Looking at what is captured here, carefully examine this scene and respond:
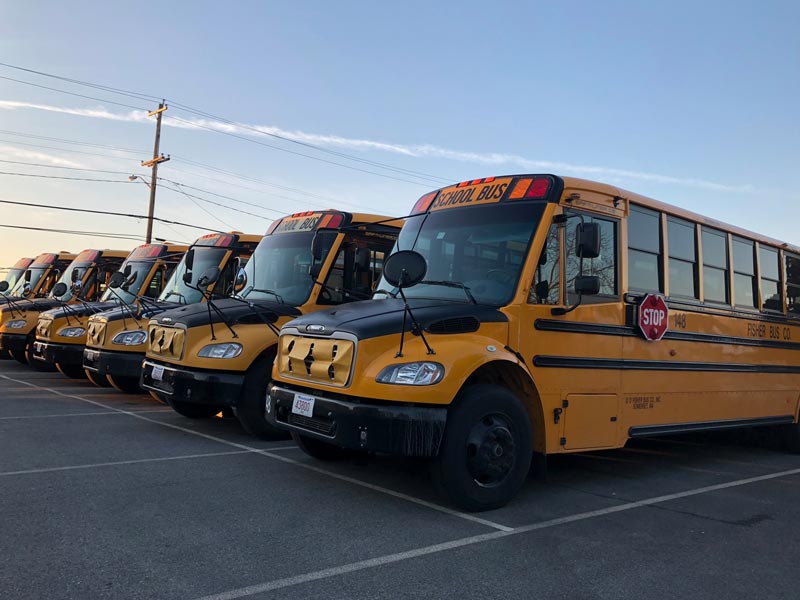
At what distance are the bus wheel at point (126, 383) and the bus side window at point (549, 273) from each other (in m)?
7.45

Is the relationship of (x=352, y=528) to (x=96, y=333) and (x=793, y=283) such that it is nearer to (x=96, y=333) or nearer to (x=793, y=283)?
(x=96, y=333)

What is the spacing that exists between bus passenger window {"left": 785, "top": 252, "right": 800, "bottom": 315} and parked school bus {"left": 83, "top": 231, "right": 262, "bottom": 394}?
23.9 feet

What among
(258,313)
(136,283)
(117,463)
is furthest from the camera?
(136,283)

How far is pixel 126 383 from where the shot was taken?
36.7 feet

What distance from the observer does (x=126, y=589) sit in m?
3.48

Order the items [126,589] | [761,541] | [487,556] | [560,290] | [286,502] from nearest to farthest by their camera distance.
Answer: [126,589] → [487,556] → [761,541] → [286,502] → [560,290]

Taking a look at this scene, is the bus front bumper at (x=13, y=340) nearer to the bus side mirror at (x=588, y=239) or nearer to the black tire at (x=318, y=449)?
the black tire at (x=318, y=449)

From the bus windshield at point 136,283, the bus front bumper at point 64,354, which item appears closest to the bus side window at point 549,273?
the bus windshield at point 136,283

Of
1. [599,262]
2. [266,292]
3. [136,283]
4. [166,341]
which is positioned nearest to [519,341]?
[599,262]

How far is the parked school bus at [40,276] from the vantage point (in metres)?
17.7

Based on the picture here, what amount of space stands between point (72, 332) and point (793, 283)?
11038 mm

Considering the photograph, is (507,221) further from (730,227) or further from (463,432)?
(730,227)

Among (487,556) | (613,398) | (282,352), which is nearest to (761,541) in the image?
(613,398)

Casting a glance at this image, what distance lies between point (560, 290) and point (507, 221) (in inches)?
28.5
